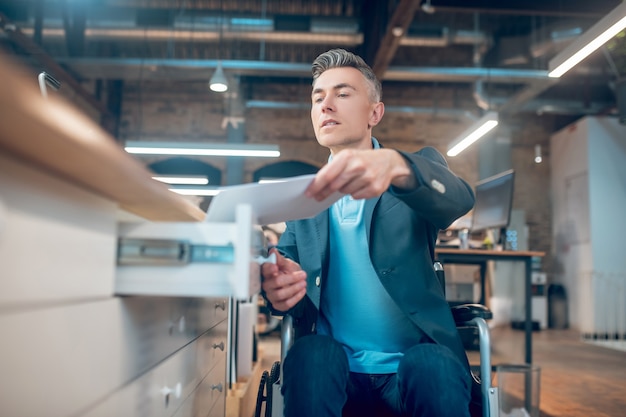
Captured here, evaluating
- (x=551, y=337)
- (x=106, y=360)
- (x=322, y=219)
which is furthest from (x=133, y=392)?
(x=551, y=337)

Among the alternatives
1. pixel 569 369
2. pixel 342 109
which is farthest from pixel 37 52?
pixel 569 369

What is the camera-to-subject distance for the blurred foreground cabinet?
1.68ft

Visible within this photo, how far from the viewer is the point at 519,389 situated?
320 centimetres

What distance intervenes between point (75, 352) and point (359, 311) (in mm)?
792

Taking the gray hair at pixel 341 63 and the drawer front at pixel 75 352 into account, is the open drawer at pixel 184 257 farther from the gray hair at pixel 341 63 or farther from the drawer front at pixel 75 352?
the gray hair at pixel 341 63

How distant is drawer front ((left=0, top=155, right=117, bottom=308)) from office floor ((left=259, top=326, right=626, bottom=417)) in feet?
10.2

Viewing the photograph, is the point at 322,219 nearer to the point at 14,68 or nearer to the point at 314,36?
the point at 14,68

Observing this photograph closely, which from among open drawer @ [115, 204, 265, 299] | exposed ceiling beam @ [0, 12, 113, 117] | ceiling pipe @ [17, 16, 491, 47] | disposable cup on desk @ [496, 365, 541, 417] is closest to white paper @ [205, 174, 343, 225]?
open drawer @ [115, 204, 265, 299]

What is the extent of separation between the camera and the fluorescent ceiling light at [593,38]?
3419mm

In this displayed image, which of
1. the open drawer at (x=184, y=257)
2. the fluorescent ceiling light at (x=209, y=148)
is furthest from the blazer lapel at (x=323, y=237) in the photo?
the fluorescent ceiling light at (x=209, y=148)

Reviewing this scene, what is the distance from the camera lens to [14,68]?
46cm

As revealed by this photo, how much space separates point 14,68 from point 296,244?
99 centimetres

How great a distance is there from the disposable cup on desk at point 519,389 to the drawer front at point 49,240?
254 cm

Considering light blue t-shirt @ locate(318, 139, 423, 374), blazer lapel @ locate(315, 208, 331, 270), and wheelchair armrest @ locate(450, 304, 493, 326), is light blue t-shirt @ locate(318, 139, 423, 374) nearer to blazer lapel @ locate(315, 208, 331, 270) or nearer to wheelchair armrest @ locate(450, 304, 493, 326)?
blazer lapel @ locate(315, 208, 331, 270)
